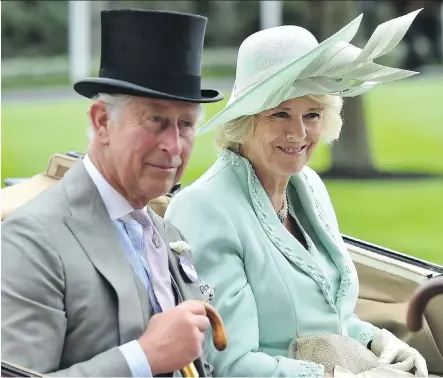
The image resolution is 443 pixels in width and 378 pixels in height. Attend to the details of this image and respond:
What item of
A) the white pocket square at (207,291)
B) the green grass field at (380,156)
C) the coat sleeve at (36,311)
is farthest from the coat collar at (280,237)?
the green grass field at (380,156)

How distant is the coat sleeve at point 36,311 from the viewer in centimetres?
230

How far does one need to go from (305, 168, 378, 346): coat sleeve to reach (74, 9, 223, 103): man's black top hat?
1046 millimetres

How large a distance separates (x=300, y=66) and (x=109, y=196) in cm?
82

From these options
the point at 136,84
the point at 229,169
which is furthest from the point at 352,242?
the point at 136,84

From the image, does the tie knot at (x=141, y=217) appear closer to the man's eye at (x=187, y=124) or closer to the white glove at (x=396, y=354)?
the man's eye at (x=187, y=124)

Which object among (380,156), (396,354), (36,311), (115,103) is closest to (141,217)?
(115,103)

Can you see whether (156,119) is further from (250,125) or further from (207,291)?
(250,125)

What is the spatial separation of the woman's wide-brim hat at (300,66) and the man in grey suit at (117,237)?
488 millimetres

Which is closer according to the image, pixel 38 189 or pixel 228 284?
pixel 228 284

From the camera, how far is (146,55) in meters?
2.53

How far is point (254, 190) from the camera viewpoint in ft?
10.7

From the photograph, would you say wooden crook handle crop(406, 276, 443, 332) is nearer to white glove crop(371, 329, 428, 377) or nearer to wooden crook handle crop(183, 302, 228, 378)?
white glove crop(371, 329, 428, 377)

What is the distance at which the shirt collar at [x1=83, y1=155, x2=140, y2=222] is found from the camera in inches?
98.8

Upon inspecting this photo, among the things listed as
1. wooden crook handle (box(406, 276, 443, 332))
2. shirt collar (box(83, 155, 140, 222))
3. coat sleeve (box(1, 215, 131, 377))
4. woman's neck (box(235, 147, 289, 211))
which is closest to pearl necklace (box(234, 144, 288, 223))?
woman's neck (box(235, 147, 289, 211))
